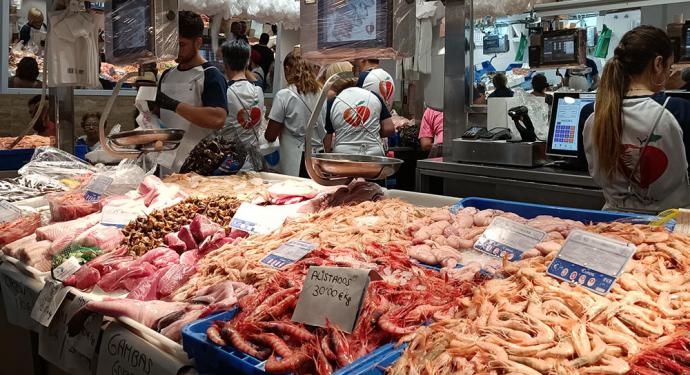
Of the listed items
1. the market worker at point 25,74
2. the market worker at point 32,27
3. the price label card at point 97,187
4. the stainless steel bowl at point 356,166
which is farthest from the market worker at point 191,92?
the market worker at point 32,27

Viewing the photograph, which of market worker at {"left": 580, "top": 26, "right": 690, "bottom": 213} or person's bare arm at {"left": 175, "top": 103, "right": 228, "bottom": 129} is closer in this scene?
market worker at {"left": 580, "top": 26, "right": 690, "bottom": 213}

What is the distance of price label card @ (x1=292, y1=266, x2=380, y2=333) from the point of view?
1604mm

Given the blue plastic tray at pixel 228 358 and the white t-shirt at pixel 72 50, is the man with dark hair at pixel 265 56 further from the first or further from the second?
the blue plastic tray at pixel 228 358

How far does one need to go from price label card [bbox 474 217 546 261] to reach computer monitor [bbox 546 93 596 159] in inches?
86.4

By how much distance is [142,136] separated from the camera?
3.81 metres

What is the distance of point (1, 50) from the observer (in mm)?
8453

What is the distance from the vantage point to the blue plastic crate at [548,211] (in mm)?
2482

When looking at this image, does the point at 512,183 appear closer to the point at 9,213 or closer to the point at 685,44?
the point at 685,44

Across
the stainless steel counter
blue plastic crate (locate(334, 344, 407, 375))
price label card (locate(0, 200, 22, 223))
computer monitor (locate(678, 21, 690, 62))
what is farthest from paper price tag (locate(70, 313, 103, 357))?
computer monitor (locate(678, 21, 690, 62))

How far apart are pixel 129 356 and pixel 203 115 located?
2357mm

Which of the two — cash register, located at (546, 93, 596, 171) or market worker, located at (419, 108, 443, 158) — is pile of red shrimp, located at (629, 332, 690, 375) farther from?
market worker, located at (419, 108, 443, 158)

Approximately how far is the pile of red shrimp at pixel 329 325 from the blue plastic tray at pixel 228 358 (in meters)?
0.02

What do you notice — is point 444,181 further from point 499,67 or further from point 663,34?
point 499,67

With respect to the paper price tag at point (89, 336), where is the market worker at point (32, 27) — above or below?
above
